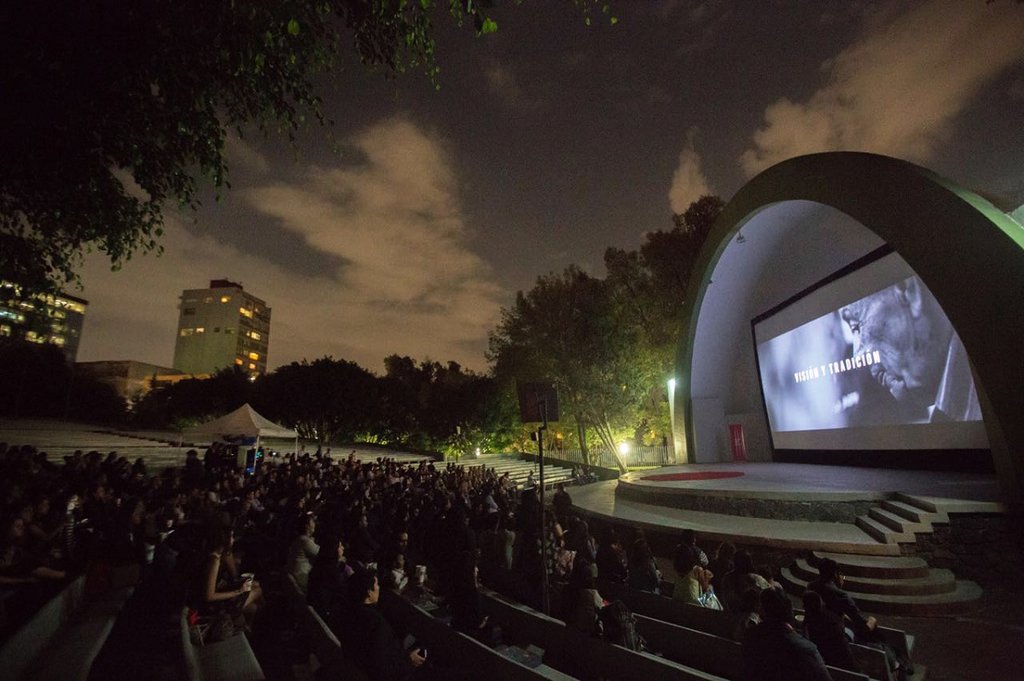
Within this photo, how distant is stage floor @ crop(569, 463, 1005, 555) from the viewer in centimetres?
670

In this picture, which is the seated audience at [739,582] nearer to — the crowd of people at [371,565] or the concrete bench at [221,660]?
the crowd of people at [371,565]

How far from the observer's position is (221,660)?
3.73 m

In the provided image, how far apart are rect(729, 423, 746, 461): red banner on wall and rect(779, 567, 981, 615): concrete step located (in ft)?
39.0

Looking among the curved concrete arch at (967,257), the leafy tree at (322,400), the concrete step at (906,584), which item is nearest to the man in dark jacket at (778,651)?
the concrete step at (906,584)

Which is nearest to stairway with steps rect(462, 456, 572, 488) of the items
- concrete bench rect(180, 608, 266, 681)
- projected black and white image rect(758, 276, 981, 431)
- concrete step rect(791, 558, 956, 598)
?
projected black and white image rect(758, 276, 981, 431)

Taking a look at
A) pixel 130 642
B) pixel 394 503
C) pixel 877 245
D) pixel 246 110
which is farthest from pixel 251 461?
pixel 877 245

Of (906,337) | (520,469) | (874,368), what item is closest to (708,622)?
(906,337)

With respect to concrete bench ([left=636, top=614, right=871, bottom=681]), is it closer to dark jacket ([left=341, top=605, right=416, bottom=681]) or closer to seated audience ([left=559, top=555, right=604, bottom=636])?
seated audience ([left=559, top=555, right=604, bottom=636])

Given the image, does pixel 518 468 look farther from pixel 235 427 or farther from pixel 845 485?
pixel 845 485

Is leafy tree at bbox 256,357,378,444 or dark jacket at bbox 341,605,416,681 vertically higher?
leafy tree at bbox 256,357,378,444

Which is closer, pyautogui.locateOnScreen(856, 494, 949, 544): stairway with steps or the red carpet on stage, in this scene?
pyautogui.locateOnScreen(856, 494, 949, 544): stairway with steps

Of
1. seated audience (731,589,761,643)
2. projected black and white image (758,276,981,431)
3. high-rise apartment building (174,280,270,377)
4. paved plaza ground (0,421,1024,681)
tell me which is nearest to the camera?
seated audience (731,589,761,643)

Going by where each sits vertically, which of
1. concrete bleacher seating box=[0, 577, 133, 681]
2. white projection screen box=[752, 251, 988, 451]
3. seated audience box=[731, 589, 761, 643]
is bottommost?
concrete bleacher seating box=[0, 577, 133, 681]

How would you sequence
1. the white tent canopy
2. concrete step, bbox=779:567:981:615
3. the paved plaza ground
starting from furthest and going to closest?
the white tent canopy → concrete step, bbox=779:567:981:615 → the paved plaza ground
